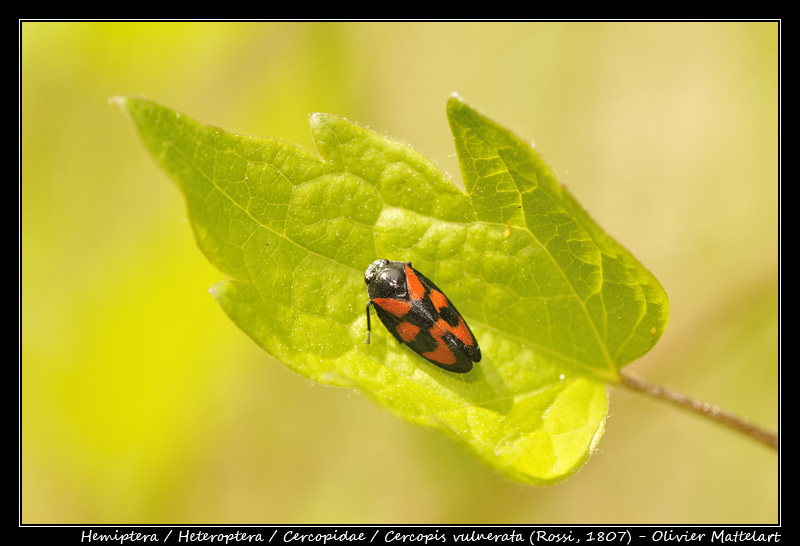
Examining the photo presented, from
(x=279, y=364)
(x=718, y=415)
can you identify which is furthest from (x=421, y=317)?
(x=279, y=364)

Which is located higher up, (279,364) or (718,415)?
(718,415)

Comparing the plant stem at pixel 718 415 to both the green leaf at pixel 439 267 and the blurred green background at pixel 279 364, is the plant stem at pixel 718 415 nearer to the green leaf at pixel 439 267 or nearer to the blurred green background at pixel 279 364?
the green leaf at pixel 439 267

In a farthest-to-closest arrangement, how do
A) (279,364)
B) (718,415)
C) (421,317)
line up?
(279,364), (421,317), (718,415)

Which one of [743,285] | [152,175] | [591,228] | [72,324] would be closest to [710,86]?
[743,285]

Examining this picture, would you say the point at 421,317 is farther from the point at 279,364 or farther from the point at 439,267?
the point at 279,364

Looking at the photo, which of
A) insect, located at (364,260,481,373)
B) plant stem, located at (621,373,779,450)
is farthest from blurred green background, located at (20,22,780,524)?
insect, located at (364,260,481,373)

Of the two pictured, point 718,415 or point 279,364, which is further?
point 279,364

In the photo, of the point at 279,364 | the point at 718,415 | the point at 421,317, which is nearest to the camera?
the point at 718,415
